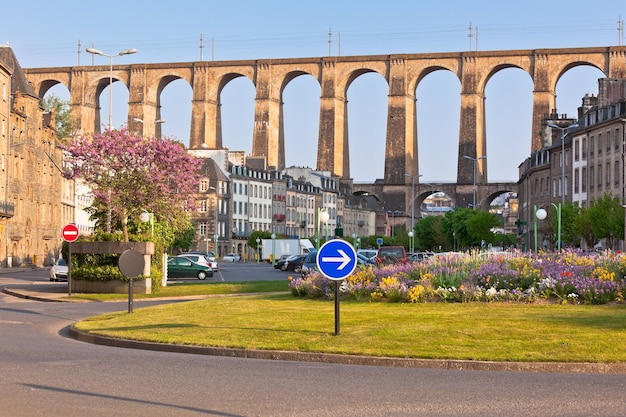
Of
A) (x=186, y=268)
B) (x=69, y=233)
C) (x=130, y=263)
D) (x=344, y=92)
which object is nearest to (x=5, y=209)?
(x=186, y=268)

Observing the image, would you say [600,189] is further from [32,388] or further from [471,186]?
[32,388]

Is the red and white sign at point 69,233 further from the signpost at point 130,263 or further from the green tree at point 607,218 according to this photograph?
the green tree at point 607,218

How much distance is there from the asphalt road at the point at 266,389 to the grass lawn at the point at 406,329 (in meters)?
1.07

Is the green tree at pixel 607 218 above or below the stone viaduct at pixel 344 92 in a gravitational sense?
below

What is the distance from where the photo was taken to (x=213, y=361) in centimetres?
1664

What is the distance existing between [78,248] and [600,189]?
1933 inches

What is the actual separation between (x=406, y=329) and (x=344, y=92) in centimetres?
12081

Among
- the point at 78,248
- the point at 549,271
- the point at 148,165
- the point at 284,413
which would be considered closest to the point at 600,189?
the point at 148,165

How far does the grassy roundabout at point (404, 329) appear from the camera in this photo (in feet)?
54.7

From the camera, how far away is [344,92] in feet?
455

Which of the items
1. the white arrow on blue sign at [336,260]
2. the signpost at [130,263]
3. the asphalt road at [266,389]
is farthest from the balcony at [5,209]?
the white arrow on blue sign at [336,260]

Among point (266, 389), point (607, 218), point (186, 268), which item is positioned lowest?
point (266, 389)

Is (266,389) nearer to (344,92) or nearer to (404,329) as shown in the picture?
(404,329)

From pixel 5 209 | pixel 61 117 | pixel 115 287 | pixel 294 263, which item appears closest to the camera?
pixel 115 287
